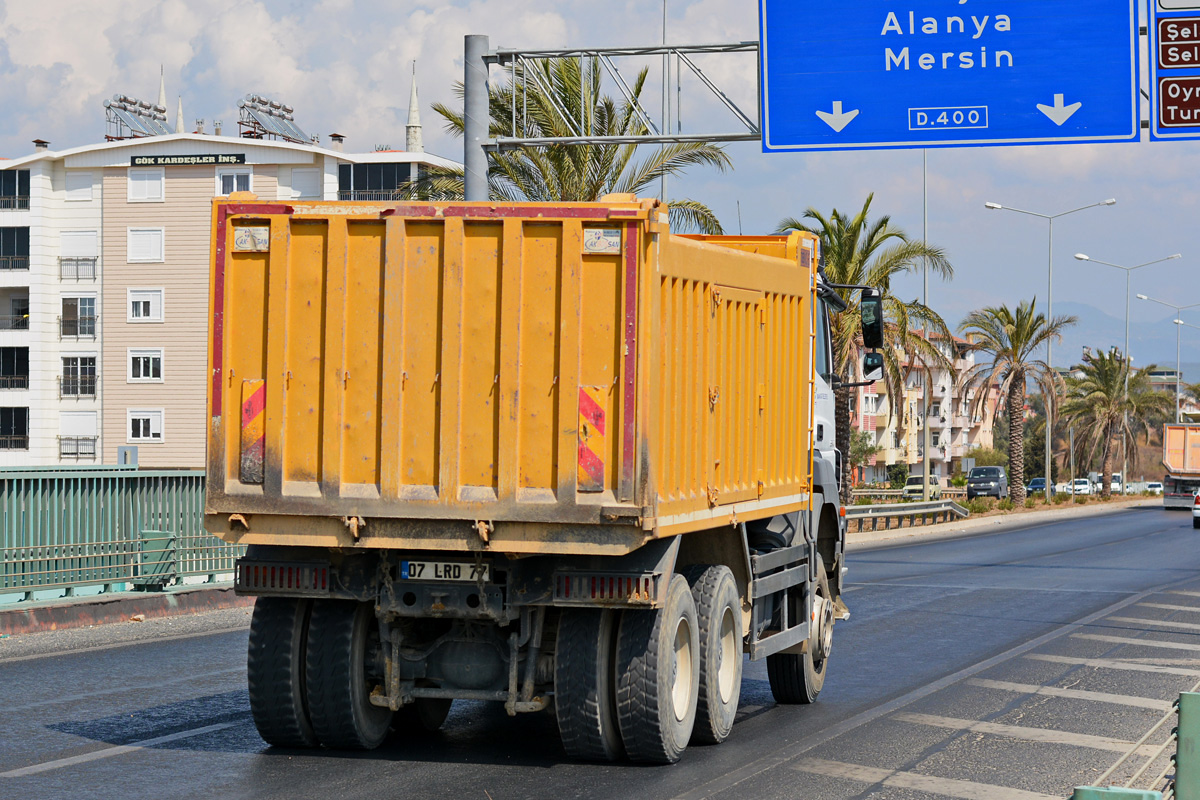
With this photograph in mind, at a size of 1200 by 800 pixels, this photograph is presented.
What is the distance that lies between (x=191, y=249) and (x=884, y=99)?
49948mm

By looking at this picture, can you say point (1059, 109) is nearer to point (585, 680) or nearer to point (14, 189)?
point (585, 680)

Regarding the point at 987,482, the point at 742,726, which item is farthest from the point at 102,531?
the point at 987,482

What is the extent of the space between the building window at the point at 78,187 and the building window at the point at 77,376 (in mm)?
7139

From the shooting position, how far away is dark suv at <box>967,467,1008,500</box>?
8173cm

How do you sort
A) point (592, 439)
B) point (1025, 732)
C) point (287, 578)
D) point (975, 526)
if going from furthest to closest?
point (975, 526) < point (1025, 732) < point (287, 578) < point (592, 439)

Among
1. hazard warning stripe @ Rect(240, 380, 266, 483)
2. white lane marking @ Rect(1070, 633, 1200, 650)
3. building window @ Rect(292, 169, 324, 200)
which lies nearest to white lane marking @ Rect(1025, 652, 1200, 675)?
white lane marking @ Rect(1070, 633, 1200, 650)

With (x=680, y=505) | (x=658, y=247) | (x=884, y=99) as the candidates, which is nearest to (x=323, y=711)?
(x=680, y=505)

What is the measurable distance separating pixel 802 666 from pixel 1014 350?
43.4 meters

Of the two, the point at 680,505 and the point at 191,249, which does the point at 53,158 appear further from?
the point at 680,505

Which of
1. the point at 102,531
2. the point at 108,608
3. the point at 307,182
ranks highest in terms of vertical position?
the point at 307,182

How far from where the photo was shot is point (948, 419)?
130 m

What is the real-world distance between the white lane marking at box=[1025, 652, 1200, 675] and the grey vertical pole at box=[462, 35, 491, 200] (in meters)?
9.27

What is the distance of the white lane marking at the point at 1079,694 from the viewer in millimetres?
10422

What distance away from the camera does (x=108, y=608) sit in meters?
14.7
